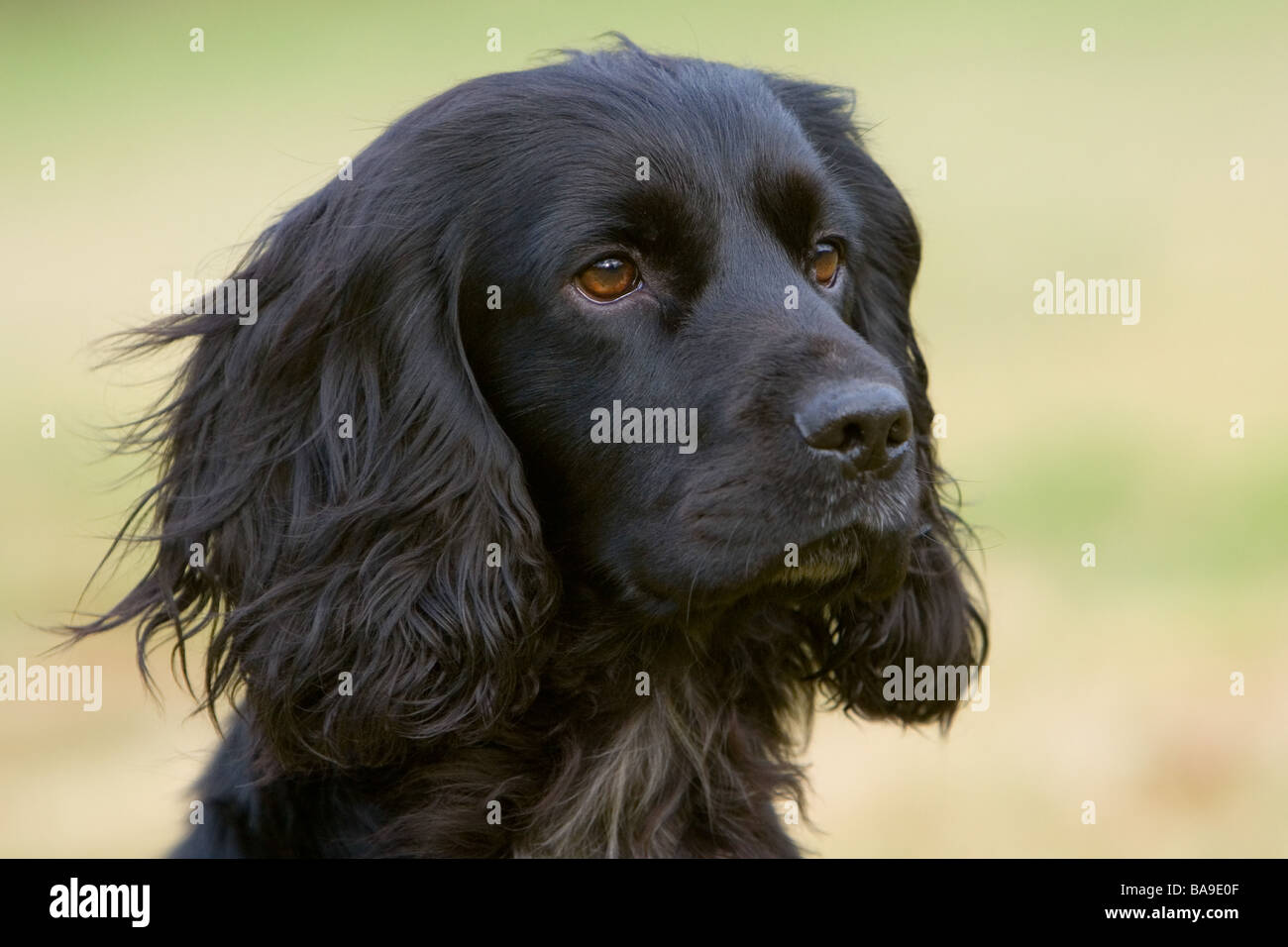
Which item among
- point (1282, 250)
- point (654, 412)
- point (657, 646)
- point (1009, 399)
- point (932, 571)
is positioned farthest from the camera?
point (1282, 250)

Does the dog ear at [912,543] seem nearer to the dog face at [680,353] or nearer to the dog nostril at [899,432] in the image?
the dog face at [680,353]

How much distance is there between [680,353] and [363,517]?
782 mm

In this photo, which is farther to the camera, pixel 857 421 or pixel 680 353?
pixel 680 353

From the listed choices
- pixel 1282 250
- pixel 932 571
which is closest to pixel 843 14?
pixel 1282 250

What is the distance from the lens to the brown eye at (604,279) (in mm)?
3195

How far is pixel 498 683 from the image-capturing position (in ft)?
10.5

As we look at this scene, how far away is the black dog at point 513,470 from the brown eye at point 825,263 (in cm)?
4

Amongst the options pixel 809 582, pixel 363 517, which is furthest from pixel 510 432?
pixel 809 582

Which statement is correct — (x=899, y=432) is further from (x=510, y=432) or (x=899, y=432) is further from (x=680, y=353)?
(x=510, y=432)

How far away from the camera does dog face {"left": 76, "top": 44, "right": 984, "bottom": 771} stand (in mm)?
3115

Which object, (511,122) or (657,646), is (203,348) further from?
(657,646)

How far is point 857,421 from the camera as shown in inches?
117

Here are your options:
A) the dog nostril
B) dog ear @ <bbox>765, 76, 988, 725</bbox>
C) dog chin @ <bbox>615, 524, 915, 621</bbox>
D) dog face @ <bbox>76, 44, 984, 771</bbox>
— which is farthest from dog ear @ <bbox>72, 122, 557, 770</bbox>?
dog ear @ <bbox>765, 76, 988, 725</bbox>

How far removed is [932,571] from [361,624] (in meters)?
1.50
